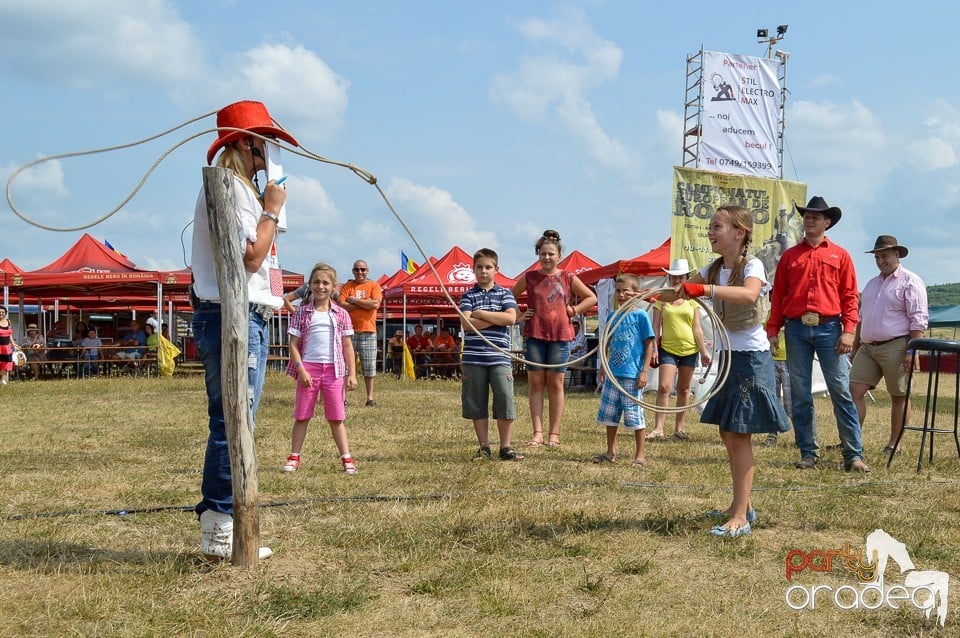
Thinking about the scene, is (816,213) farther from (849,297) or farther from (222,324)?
(222,324)

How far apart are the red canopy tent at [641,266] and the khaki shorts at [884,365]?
6318 millimetres

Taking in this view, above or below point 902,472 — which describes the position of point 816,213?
above

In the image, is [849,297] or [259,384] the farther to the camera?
[849,297]

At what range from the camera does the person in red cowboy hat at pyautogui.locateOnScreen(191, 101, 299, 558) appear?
350 centimetres

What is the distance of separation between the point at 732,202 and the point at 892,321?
26.5ft

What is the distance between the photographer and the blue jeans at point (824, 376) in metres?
6.45

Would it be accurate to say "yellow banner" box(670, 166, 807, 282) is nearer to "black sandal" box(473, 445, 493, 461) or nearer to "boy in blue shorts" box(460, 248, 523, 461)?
"boy in blue shorts" box(460, 248, 523, 461)

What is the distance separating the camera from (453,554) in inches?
149

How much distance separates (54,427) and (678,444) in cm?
651

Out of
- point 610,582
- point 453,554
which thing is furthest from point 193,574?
point 610,582

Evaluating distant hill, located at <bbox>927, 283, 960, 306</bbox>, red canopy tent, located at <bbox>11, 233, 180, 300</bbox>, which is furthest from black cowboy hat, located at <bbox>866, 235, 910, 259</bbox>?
distant hill, located at <bbox>927, 283, 960, 306</bbox>

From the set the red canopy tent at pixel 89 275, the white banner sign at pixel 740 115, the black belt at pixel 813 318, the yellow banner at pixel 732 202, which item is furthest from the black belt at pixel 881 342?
the red canopy tent at pixel 89 275

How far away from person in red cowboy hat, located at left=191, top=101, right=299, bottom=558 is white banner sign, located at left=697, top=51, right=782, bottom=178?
12862 millimetres

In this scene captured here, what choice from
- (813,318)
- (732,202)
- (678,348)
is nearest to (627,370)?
(813,318)
